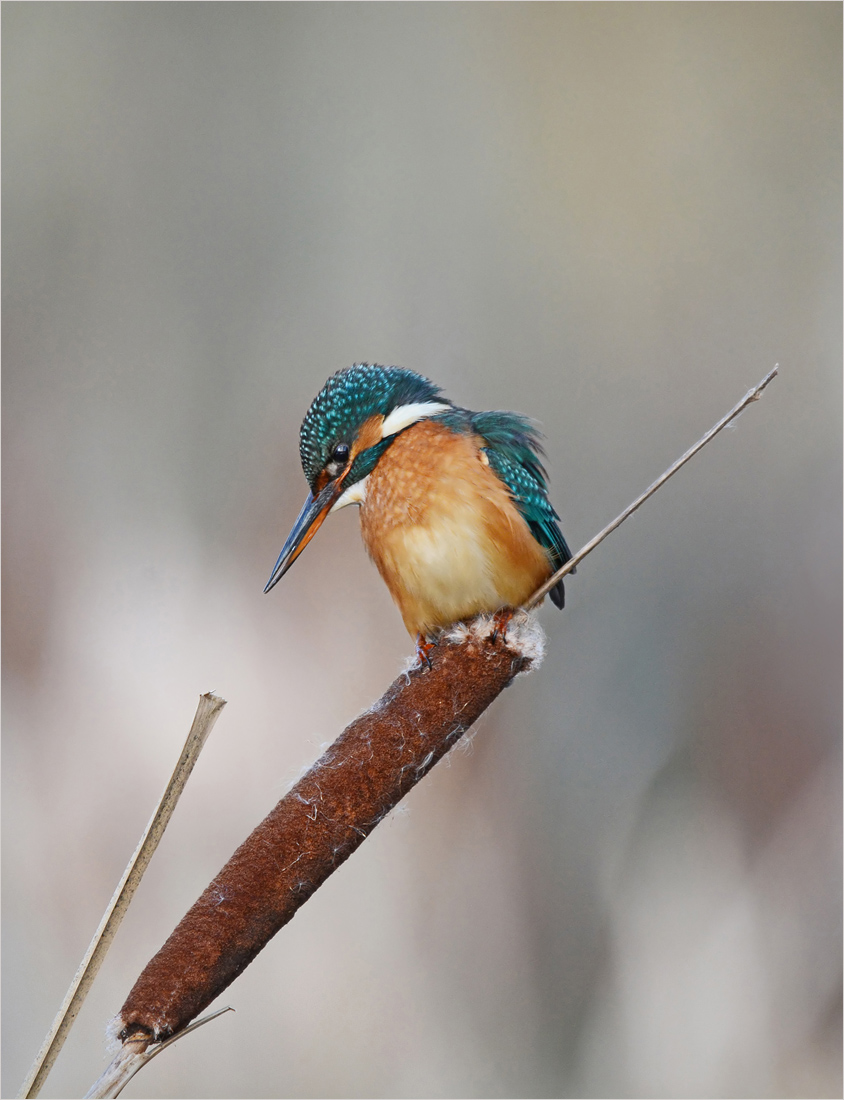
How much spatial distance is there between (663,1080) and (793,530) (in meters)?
1.00

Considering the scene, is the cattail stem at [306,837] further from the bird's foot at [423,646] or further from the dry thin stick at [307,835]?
the bird's foot at [423,646]

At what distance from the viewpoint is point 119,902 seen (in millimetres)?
475

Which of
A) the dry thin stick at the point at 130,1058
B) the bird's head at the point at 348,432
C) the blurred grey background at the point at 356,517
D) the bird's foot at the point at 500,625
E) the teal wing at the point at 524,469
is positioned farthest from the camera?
the blurred grey background at the point at 356,517

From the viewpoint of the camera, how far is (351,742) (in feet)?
1.78

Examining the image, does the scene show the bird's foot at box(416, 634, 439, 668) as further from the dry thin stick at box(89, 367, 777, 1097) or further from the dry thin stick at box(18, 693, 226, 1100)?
the dry thin stick at box(18, 693, 226, 1100)

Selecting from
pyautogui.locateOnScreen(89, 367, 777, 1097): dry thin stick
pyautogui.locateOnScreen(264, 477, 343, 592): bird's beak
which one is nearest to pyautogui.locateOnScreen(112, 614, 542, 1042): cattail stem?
pyautogui.locateOnScreen(89, 367, 777, 1097): dry thin stick

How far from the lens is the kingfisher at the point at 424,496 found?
774 millimetres

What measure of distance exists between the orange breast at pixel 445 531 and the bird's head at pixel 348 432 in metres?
0.02

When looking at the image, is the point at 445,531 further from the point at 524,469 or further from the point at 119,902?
the point at 119,902

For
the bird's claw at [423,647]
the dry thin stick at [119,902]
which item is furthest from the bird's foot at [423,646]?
the dry thin stick at [119,902]

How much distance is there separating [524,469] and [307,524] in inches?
10.5

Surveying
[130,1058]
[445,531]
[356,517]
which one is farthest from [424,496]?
[356,517]

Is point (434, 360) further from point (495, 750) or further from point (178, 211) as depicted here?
point (495, 750)

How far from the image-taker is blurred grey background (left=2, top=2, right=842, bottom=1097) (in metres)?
1.50
